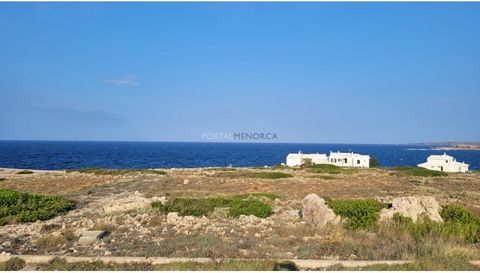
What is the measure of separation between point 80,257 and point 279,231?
20.9 ft

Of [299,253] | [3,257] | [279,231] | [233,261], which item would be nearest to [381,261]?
[299,253]

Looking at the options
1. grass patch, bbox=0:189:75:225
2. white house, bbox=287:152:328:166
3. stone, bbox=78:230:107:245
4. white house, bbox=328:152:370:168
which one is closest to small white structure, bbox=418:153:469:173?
white house, bbox=328:152:370:168

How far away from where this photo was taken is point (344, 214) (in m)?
15.6

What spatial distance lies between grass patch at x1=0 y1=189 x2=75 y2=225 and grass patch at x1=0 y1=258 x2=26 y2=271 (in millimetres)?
7055

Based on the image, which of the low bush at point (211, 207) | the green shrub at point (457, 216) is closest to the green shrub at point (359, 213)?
the green shrub at point (457, 216)

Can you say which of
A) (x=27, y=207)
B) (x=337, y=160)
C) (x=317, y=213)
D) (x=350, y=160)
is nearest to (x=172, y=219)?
(x=317, y=213)

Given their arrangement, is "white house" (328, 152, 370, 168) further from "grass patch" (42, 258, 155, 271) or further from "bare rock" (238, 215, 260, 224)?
"grass patch" (42, 258, 155, 271)

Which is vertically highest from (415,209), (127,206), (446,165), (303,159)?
(415,209)

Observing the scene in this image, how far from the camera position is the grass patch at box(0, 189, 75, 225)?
16.2 metres

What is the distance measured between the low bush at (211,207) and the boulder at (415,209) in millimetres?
4939

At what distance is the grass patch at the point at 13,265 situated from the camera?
9019mm

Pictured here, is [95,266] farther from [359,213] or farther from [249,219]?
[359,213]

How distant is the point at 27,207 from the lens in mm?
18141

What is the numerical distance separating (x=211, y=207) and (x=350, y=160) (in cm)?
5868
